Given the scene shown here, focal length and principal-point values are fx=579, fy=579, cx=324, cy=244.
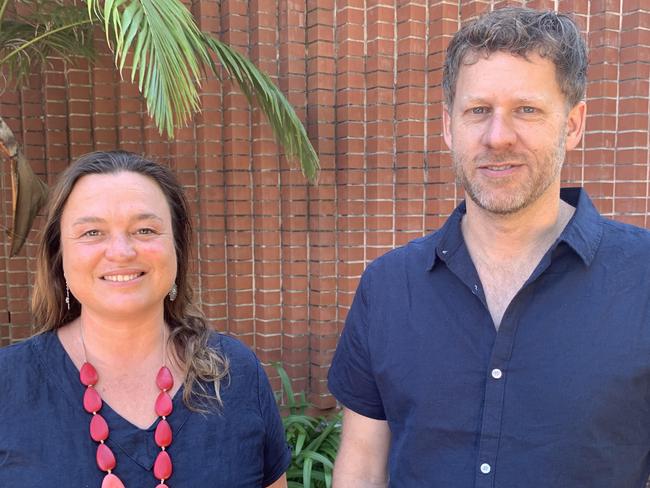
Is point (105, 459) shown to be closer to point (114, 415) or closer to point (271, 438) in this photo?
point (114, 415)

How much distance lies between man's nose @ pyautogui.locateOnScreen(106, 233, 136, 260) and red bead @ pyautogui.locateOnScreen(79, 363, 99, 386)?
0.33 metres

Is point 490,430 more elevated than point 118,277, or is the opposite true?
point 118,277

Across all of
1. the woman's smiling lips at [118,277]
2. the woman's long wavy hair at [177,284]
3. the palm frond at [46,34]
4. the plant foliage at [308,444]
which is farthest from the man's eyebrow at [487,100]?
the palm frond at [46,34]

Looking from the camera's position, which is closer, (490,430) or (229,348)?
(490,430)

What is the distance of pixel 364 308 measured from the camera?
176 cm

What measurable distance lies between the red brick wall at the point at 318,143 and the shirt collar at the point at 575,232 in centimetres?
240

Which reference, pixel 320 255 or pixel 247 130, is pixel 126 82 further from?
pixel 320 255

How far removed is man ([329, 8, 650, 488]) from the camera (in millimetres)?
1423

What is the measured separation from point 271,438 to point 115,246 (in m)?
0.75

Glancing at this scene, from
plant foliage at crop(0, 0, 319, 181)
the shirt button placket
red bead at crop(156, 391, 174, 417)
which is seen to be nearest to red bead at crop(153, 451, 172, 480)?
Result: red bead at crop(156, 391, 174, 417)

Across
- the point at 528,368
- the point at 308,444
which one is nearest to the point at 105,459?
the point at 528,368

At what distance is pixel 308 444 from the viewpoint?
3693 millimetres

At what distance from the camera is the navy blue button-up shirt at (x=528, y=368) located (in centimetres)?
142

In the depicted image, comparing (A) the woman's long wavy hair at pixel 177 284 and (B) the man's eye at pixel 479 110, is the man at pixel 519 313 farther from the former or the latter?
(A) the woman's long wavy hair at pixel 177 284
